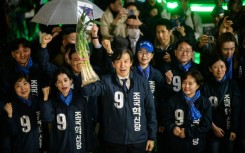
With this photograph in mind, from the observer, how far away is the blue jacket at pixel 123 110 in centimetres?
420

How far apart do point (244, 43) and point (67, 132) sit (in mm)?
2978

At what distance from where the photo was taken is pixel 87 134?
4.36 metres

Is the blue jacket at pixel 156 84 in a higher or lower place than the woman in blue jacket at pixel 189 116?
higher

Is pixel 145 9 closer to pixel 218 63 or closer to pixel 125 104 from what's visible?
pixel 218 63

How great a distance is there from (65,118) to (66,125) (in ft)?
0.28

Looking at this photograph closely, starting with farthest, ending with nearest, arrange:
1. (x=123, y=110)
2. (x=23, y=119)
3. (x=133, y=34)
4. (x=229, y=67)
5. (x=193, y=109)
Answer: (x=133, y=34)
(x=229, y=67)
(x=193, y=109)
(x=23, y=119)
(x=123, y=110)

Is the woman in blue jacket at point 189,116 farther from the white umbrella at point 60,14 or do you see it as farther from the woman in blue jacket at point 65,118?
the white umbrella at point 60,14

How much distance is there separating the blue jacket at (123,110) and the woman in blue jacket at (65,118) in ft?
1.07

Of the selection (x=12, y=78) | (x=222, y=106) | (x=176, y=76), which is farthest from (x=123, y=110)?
(x=12, y=78)

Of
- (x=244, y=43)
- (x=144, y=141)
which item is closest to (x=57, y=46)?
(x=144, y=141)

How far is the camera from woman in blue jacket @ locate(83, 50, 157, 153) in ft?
13.8

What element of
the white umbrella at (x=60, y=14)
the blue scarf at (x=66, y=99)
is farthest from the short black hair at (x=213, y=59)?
the blue scarf at (x=66, y=99)

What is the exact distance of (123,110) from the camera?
420 cm

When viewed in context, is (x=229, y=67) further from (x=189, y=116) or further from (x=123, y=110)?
(x=123, y=110)
